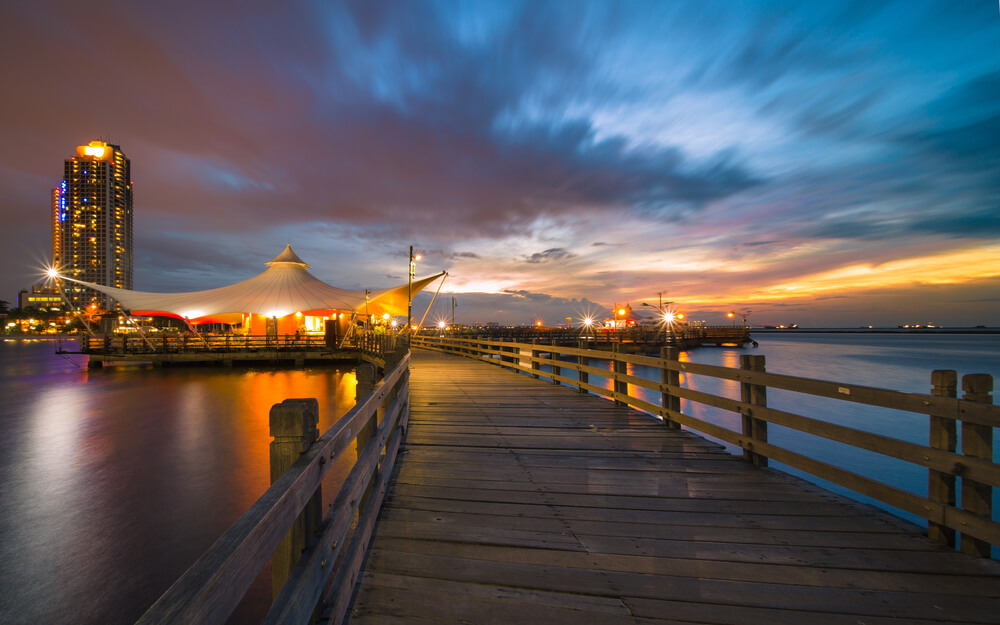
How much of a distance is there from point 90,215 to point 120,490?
736 ft

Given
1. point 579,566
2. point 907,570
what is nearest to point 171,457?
point 579,566

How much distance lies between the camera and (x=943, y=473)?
2779 mm

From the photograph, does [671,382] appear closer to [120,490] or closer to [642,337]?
[120,490]

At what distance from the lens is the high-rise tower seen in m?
164

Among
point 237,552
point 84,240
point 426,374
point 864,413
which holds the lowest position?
point 864,413

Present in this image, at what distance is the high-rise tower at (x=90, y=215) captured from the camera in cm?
16425

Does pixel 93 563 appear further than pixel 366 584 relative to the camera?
Yes

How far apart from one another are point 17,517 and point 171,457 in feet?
10.7

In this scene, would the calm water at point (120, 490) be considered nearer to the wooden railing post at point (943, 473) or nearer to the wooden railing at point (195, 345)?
the wooden railing post at point (943, 473)

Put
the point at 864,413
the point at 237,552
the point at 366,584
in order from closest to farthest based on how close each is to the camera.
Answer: the point at 237,552, the point at 366,584, the point at 864,413

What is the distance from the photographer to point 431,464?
15.1ft

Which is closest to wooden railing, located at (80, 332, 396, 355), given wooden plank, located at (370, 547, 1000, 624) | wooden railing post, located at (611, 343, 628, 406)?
wooden railing post, located at (611, 343, 628, 406)

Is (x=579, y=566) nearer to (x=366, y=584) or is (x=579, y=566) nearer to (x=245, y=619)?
(x=366, y=584)

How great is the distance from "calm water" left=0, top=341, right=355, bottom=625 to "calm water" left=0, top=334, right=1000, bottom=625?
0.03 metres
